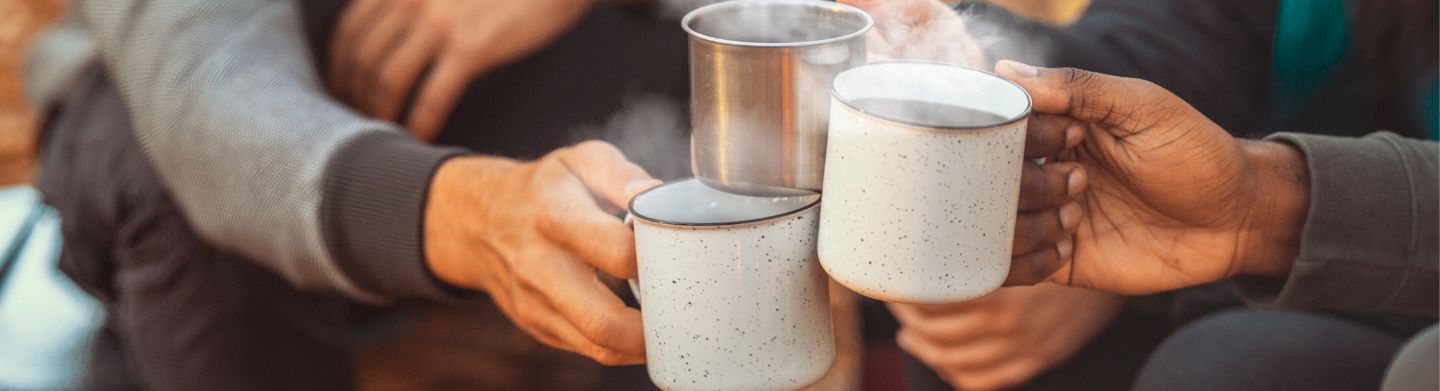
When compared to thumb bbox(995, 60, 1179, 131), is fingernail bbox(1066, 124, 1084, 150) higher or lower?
lower

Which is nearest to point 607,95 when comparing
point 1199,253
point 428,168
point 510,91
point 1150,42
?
point 510,91

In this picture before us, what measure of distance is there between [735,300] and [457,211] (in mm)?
326

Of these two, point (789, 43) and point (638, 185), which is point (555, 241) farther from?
point (789, 43)

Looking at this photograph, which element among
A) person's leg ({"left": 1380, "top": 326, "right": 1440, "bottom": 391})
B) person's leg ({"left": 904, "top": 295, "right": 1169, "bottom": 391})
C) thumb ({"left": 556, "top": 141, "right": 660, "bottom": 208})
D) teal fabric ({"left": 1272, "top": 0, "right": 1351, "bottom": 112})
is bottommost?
person's leg ({"left": 904, "top": 295, "right": 1169, "bottom": 391})

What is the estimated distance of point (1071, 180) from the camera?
677 millimetres

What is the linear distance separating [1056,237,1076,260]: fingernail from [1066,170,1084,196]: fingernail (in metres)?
0.06

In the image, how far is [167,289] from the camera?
109 cm

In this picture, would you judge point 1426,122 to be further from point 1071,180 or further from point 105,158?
point 105,158

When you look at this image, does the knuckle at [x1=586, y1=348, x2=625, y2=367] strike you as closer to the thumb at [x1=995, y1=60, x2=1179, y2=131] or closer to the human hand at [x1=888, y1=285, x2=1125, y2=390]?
the thumb at [x1=995, y1=60, x2=1179, y2=131]

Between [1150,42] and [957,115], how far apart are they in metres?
0.46

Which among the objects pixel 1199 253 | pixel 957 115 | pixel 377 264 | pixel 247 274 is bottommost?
pixel 247 274

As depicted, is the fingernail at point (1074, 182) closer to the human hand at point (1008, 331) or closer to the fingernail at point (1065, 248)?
the fingernail at point (1065, 248)

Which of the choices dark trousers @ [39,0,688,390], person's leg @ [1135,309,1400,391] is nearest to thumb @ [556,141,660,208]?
dark trousers @ [39,0,688,390]

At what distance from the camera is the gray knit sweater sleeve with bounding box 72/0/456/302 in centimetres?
92
